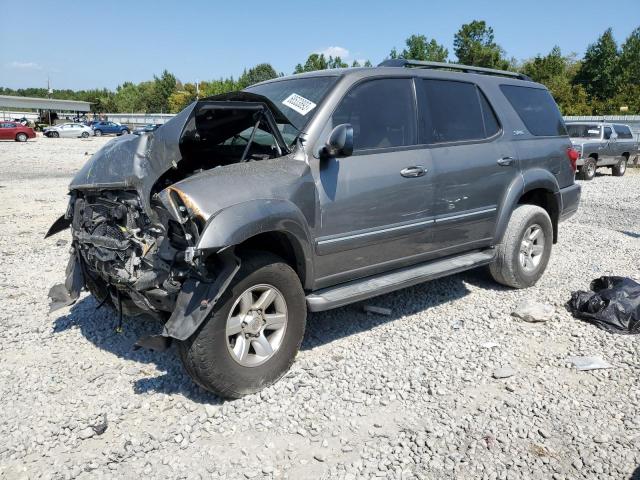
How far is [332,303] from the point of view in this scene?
359 cm

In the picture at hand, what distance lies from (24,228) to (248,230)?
637 cm

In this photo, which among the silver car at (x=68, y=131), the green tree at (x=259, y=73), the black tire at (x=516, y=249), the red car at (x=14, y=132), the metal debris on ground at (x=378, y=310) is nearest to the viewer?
the metal debris on ground at (x=378, y=310)

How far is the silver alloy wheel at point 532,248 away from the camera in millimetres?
5387

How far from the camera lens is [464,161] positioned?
4.51 meters

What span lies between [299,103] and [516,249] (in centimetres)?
272

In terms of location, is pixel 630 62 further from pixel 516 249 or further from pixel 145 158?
pixel 145 158

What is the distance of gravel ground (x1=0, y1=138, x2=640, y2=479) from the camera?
8.98 feet

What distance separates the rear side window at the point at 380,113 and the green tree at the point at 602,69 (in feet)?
187

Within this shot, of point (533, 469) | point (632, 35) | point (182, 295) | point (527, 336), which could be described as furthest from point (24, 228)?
point (632, 35)

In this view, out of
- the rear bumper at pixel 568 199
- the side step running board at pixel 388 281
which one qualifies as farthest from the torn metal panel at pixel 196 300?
the rear bumper at pixel 568 199

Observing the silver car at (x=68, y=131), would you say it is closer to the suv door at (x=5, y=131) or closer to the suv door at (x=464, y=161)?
the suv door at (x=5, y=131)

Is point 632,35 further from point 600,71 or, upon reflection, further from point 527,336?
point 527,336

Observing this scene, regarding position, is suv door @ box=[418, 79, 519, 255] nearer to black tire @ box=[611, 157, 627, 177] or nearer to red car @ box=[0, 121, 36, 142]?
black tire @ box=[611, 157, 627, 177]

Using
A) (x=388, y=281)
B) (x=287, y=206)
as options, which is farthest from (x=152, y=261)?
(x=388, y=281)
